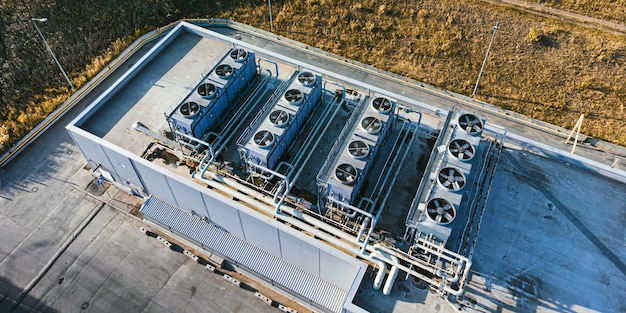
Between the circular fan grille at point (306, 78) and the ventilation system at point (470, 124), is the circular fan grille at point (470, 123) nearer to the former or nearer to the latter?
the ventilation system at point (470, 124)

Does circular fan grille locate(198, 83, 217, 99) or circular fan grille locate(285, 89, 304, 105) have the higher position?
circular fan grille locate(285, 89, 304, 105)

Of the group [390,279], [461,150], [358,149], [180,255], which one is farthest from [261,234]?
[461,150]

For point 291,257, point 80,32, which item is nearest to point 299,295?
point 291,257

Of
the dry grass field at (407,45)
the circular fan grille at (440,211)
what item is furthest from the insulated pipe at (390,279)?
the dry grass field at (407,45)

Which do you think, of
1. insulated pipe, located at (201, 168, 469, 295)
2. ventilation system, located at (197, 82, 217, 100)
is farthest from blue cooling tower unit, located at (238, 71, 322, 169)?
ventilation system, located at (197, 82, 217, 100)

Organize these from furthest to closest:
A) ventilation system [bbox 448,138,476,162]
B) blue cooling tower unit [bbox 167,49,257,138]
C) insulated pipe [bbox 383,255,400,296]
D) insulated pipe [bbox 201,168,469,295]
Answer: blue cooling tower unit [bbox 167,49,257,138], ventilation system [bbox 448,138,476,162], insulated pipe [bbox 383,255,400,296], insulated pipe [bbox 201,168,469,295]

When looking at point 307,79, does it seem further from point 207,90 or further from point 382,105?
point 207,90

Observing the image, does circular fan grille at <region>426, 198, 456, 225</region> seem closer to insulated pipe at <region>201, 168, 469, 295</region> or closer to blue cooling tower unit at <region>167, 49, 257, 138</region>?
insulated pipe at <region>201, 168, 469, 295</region>

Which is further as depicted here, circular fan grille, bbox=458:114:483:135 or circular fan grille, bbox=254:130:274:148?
circular fan grille, bbox=458:114:483:135
